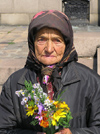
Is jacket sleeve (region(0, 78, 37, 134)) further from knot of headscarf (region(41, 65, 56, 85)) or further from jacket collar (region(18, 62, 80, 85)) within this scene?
knot of headscarf (region(41, 65, 56, 85))

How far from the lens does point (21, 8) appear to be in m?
11.3

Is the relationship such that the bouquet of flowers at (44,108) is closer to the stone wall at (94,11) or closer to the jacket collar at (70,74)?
the jacket collar at (70,74)

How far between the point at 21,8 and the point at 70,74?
9500 mm

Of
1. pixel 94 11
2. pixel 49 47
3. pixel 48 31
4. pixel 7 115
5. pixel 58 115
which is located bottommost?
pixel 94 11

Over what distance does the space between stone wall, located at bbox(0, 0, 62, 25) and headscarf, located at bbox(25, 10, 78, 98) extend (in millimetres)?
9095

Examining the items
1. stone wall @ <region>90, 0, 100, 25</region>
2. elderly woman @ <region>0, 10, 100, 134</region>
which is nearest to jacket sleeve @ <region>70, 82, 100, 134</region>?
elderly woman @ <region>0, 10, 100, 134</region>

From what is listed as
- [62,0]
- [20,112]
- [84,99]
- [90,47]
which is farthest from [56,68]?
[62,0]

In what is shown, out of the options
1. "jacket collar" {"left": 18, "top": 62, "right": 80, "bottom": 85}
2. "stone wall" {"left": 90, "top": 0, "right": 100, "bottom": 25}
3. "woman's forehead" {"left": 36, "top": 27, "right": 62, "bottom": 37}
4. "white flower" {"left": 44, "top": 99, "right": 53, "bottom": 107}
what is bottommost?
"stone wall" {"left": 90, "top": 0, "right": 100, "bottom": 25}

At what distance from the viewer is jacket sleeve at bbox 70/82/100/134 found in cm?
213

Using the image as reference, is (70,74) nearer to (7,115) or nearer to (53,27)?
(53,27)

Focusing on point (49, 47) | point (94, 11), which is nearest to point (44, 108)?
point (49, 47)

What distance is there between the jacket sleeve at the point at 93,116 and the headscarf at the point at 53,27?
349 millimetres

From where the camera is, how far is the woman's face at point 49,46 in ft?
7.11

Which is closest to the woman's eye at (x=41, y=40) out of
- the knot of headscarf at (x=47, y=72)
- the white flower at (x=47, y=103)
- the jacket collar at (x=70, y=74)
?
the knot of headscarf at (x=47, y=72)
